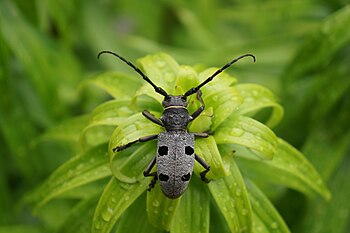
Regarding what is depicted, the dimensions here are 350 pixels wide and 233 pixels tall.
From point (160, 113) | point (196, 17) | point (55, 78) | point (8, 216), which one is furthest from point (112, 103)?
point (196, 17)

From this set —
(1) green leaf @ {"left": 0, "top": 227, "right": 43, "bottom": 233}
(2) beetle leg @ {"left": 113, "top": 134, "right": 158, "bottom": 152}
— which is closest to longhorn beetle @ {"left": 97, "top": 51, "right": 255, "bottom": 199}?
(2) beetle leg @ {"left": 113, "top": 134, "right": 158, "bottom": 152}

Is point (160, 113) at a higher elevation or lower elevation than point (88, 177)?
higher

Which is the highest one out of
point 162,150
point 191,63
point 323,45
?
point 191,63

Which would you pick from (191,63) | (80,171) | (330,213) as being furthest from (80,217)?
(191,63)

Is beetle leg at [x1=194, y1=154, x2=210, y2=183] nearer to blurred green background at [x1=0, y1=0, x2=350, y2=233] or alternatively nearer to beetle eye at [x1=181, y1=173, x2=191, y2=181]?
beetle eye at [x1=181, y1=173, x2=191, y2=181]

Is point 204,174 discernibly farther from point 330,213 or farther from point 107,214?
point 330,213

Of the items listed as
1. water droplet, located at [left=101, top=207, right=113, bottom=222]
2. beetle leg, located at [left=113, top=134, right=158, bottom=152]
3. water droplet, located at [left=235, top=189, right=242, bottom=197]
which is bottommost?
water droplet, located at [left=101, top=207, right=113, bottom=222]

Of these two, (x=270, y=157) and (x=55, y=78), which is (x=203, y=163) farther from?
(x=55, y=78)

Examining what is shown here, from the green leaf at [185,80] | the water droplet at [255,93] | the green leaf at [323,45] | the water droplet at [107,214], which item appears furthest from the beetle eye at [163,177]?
the green leaf at [323,45]
